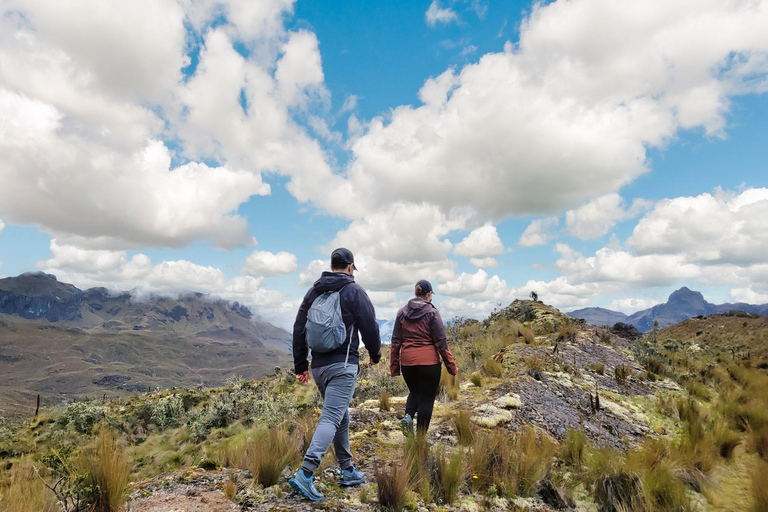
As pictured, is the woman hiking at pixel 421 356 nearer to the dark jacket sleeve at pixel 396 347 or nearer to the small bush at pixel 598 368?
the dark jacket sleeve at pixel 396 347

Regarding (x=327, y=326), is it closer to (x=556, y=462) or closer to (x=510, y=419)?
(x=556, y=462)

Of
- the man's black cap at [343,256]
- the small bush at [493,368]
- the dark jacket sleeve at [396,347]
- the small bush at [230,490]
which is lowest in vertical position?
the small bush at [230,490]

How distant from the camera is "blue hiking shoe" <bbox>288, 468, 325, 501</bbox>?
392 centimetres

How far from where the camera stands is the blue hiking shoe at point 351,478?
14.6 feet

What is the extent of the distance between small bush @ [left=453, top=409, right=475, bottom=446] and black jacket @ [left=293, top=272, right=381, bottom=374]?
2.43 metres

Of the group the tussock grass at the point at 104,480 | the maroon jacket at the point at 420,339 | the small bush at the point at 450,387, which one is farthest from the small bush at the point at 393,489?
the small bush at the point at 450,387

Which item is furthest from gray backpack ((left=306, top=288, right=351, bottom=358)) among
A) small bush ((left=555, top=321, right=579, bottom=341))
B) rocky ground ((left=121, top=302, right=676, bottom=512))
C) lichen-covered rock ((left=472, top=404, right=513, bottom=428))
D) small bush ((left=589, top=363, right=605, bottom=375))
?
small bush ((left=555, top=321, right=579, bottom=341))

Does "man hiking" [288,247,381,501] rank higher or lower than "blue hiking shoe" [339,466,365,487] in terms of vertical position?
higher

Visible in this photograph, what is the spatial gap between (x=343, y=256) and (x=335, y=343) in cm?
106

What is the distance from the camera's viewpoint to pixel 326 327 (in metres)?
4.22

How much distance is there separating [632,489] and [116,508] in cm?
546

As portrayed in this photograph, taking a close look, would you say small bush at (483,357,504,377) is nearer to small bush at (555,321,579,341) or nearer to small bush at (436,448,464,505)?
small bush at (555,321,579,341)

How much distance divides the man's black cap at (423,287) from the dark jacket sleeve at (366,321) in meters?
2.04

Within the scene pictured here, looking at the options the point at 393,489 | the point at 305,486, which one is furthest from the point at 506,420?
the point at 305,486
